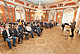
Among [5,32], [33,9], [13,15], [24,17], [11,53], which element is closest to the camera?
[11,53]

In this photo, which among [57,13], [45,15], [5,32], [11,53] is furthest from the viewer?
[45,15]

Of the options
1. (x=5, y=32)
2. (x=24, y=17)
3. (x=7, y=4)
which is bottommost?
(x=5, y=32)

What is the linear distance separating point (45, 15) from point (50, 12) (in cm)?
149

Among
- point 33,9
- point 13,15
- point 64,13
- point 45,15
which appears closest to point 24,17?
point 13,15

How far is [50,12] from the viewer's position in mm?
12266

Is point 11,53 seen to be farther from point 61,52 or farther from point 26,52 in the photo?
point 61,52

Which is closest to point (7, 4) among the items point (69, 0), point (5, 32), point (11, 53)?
point (5, 32)

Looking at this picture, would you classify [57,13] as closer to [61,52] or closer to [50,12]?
[50,12]

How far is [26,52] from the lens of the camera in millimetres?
2576

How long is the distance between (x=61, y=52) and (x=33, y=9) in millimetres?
11387

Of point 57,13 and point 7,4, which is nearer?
point 7,4

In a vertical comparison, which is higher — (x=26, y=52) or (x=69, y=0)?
(x=69, y=0)

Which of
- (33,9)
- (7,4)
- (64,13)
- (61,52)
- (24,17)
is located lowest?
(61,52)

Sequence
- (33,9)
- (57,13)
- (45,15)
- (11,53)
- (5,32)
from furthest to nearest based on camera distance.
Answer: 1. (45,15)
2. (33,9)
3. (57,13)
4. (5,32)
5. (11,53)
